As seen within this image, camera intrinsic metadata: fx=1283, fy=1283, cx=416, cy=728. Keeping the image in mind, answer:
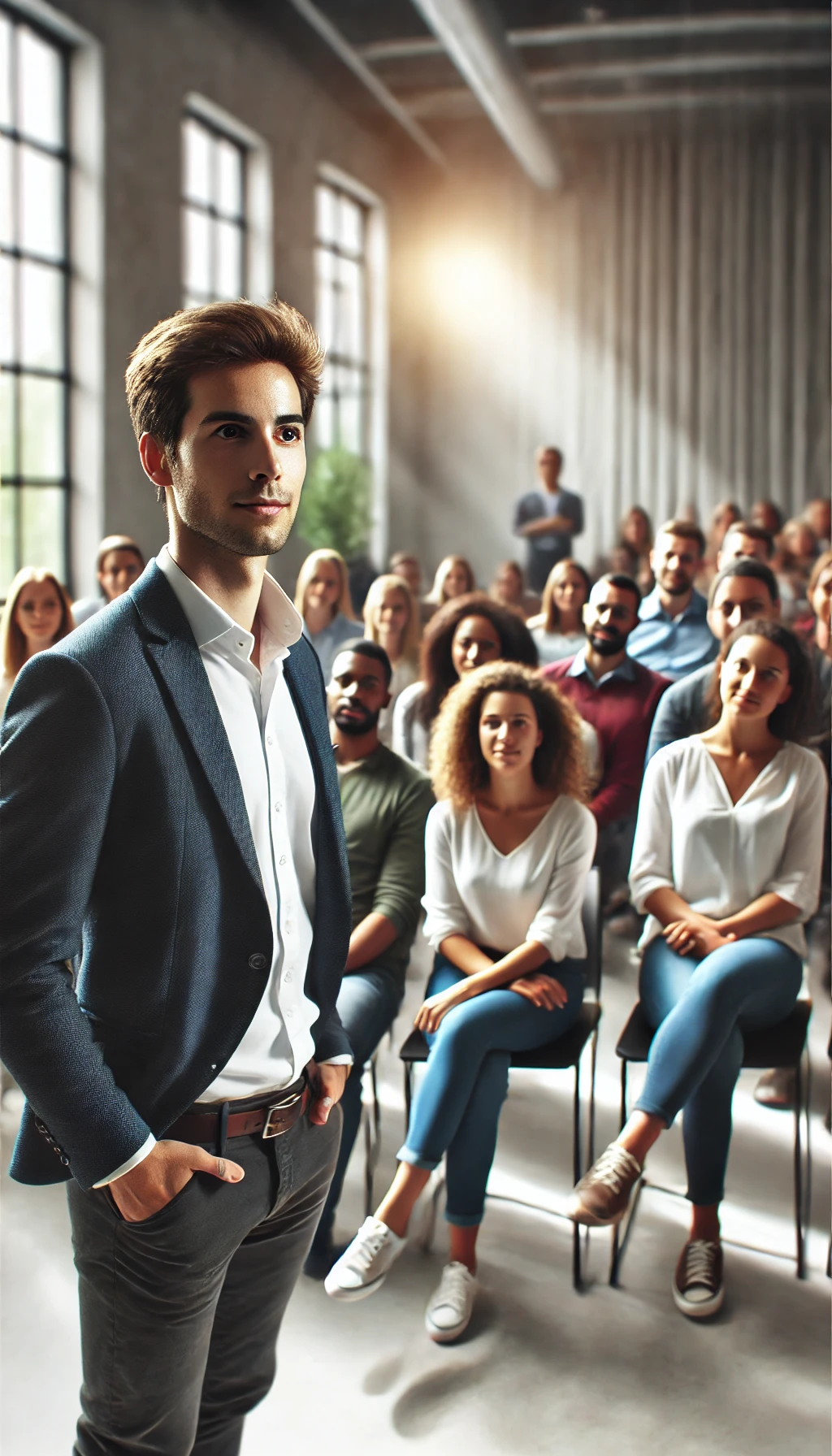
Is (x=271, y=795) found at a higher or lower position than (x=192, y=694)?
lower

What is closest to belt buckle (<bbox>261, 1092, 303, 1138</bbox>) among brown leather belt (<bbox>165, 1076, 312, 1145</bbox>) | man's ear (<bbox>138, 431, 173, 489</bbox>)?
brown leather belt (<bbox>165, 1076, 312, 1145</bbox>)

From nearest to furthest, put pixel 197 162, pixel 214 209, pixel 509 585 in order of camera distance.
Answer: pixel 509 585
pixel 197 162
pixel 214 209

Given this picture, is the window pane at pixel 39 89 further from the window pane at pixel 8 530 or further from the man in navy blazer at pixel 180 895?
the man in navy blazer at pixel 180 895

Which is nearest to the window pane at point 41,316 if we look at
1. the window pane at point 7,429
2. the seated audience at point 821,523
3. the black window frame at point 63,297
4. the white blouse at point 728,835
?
the black window frame at point 63,297

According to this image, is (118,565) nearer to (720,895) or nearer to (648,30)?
→ (720,895)

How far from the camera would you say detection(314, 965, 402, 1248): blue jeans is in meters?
2.79

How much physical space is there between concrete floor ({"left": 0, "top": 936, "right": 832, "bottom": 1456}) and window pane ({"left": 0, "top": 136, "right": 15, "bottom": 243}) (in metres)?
5.20

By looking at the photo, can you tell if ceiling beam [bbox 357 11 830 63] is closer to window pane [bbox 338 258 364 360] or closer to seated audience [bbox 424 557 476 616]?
window pane [bbox 338 258 364 360]

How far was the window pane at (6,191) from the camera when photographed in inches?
256

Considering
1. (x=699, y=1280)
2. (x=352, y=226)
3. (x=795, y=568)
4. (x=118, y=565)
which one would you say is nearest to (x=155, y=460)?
(x=699, y=1280)

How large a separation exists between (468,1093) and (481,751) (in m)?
0.82

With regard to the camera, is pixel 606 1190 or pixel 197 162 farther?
pixel 197 162

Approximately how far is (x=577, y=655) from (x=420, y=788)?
4.01 feet

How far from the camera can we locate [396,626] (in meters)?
4.81
